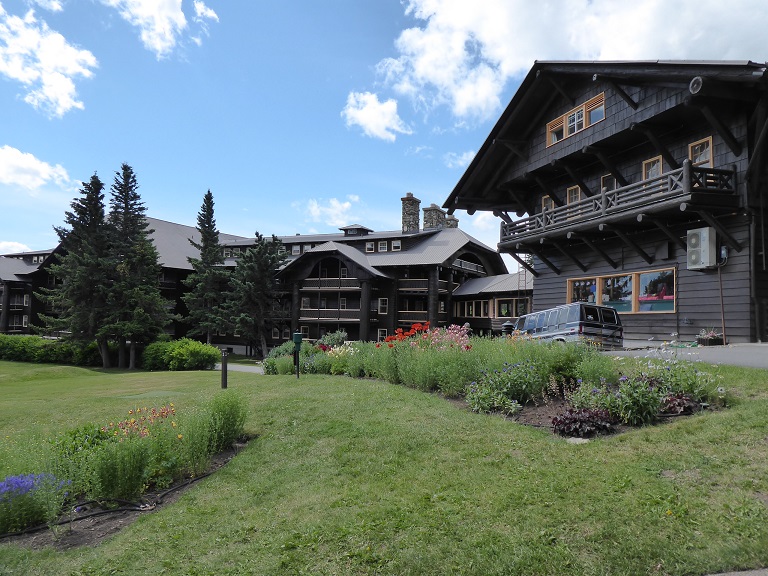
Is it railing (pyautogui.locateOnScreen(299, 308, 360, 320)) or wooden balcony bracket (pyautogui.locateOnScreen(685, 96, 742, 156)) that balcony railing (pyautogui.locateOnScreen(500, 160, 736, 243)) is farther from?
railing (pyautogui.locateOnScreen(299, 308, 360, 320))

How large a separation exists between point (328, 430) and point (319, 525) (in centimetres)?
326

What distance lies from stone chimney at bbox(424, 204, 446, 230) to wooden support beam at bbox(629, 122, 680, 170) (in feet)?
98.6

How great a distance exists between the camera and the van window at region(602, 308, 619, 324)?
15685 mm

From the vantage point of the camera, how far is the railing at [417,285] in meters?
40.1

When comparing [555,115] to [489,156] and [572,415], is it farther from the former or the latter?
[572,415]

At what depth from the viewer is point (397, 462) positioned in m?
6.55

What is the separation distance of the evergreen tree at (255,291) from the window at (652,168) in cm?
3036

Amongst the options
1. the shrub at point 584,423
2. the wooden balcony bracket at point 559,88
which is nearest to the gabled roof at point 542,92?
the wooden balcony bracket at point 559,88

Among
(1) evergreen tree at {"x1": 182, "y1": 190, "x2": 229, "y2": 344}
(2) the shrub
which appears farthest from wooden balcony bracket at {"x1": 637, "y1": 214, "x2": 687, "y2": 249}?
(1) evergreen tree at {"x1": 182, "y1": 190, "x2": 229, "y2": 344}

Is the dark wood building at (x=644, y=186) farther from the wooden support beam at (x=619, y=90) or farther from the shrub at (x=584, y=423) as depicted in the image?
the shrub at (x=584, y=423)

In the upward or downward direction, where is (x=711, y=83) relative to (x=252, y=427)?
upward

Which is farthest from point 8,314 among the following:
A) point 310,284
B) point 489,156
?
Answer: point 489,156

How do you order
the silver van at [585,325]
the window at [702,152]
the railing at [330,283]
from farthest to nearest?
the railing at [330,283] → the window at [702,152] → the silver van at [585,325]

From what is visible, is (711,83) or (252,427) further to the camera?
(711,83)
